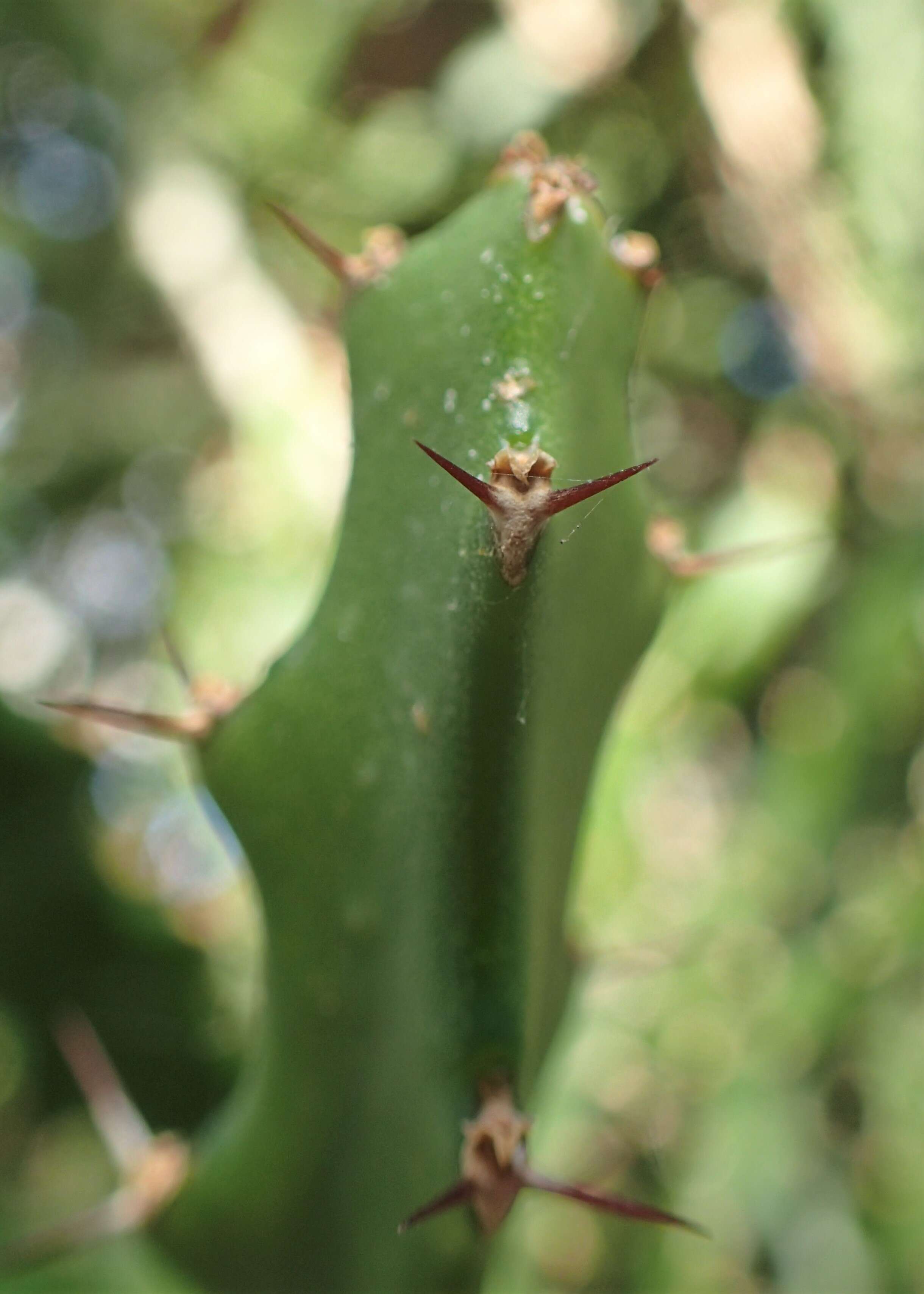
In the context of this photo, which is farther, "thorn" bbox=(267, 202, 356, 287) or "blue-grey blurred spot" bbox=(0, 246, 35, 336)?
"blue-grey blurred spot" bbox=(0, 246, 35, 336)

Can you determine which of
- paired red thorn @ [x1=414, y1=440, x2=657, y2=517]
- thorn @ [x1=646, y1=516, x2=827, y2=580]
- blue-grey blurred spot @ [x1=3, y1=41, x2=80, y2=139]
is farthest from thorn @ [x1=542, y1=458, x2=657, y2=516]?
blue-grey blurred spot @ [x1=3, y1=41, x2=80, y2=139]

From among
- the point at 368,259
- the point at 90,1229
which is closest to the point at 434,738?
the point at 368,259

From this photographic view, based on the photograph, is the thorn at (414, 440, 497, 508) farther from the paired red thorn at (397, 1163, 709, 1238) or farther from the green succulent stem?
the paired red thorn at (397, 1163, 709, 1238)

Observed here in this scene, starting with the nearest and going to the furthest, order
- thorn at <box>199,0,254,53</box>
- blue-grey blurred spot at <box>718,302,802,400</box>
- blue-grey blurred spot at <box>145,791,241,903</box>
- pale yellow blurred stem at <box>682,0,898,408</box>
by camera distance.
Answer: blue-grey blurred spot at <box>145,791,241,903</box>
pale yellow blurred stem at <box>682,0,898,408</box>
blue-grey blurred spot at <box>718,302,802,400</box>
thorn at <box>199,0,254,53</box>

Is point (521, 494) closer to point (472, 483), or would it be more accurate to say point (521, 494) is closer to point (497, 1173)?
point (472, 483)

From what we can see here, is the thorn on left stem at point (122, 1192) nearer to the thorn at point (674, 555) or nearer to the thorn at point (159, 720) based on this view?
the thorn at point (159, 720)

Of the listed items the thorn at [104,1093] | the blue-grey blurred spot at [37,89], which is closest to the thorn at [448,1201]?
the thorn at [104,1093]

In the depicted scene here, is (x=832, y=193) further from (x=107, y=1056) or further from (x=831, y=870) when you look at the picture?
(x=107, y=1056)
